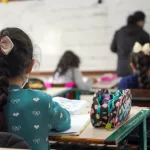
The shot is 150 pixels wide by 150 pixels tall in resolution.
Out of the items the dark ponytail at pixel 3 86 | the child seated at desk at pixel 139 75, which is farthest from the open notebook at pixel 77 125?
the child seated at desk at pixel 139 75

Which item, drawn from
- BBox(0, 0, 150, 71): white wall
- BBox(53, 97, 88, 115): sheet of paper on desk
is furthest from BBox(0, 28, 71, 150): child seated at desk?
BBox(0, 0, 150, 71): white wall

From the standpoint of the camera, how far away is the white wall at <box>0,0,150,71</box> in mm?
5102

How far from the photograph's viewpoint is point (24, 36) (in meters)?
1.59

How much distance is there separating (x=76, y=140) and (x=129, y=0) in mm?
3814

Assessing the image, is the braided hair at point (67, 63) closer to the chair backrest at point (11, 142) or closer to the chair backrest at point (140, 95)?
the chair backrest at point (140, 95)

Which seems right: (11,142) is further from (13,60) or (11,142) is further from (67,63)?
(67,63)

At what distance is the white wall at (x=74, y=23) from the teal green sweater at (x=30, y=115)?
3651 millimetres

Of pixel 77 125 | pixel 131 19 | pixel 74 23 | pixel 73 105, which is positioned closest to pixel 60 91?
pixel 73 105

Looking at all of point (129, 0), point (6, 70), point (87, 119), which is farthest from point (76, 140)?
point (129, 0)

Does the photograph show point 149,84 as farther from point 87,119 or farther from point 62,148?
point 87,119

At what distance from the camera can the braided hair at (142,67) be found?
9.12 ft

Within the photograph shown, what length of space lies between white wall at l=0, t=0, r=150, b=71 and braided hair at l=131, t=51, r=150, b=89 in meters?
2.14

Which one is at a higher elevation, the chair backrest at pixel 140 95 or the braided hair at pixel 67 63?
the braided hair at pixel 67 63

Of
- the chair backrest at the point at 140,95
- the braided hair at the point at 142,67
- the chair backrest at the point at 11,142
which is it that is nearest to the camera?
the chair backrest at the point at 11,142
